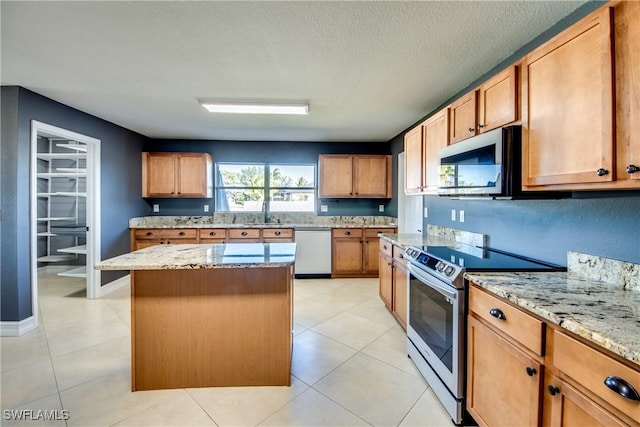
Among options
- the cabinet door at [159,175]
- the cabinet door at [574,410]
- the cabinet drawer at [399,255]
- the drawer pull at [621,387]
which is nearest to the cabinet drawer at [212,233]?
the cabinet door at [159,175]

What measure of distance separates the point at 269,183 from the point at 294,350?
10.9ft

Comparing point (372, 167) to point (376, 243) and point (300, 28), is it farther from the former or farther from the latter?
point (300, 28)

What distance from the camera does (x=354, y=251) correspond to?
4664 mm

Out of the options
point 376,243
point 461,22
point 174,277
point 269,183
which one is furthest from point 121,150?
point 461,22

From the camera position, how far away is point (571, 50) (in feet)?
4.25

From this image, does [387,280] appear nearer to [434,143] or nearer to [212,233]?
[434,143]

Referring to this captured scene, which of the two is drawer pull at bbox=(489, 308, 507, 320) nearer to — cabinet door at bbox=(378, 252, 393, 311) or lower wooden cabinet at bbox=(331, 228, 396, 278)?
cabinet door at bbox=(378, 252, 393, 311)

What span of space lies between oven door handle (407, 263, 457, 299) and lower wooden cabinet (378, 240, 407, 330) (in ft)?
1.39

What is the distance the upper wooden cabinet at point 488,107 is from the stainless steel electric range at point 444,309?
0.89 m

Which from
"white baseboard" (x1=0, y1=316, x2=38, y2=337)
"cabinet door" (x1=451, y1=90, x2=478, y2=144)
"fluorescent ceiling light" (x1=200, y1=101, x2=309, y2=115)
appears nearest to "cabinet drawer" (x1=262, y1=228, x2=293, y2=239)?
"fluorescent ceiling light" (x1=200, y1=101, x2=309, y2=115)

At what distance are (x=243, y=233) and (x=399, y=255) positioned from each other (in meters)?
2.72

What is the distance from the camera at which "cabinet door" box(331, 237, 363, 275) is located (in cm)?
465

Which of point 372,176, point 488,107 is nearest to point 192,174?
point 372,176

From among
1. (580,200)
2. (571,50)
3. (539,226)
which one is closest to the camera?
(571,50)
